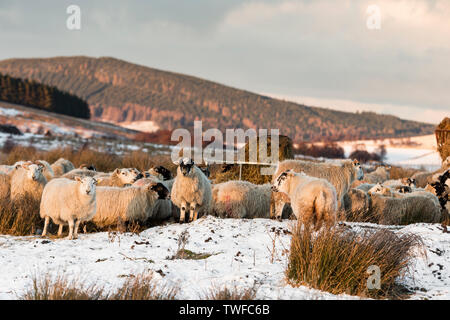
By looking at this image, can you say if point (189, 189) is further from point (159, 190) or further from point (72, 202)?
point (72, 202)

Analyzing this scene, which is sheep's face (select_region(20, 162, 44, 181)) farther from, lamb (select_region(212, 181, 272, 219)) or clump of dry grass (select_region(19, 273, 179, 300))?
clump of dry grass (select_region(19, 273, 179, 300))

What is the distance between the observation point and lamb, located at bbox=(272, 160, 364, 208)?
11.5 meters

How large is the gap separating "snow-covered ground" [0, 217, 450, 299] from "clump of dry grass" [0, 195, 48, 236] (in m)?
1.06

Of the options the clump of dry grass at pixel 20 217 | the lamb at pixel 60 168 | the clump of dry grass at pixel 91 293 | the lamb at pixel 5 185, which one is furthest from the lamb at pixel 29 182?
the clump of dry grass at pixel 91 293

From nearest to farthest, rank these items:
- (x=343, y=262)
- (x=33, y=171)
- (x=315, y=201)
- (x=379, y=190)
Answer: (x=343, y=262), (x=315, y=201), (x=33, y=171), (x=379, y=190)

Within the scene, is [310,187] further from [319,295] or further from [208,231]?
[319,295]

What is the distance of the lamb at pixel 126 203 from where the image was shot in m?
9.78

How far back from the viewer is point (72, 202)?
8688 mm

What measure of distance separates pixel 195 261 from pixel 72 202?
11.7 ft

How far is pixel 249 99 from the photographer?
17900 centimetres

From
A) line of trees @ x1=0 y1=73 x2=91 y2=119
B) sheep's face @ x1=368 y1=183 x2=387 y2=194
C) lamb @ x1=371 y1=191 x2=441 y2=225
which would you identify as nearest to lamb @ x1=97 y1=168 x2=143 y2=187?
lamb @ x1=371 y1=191 x2=441 y2=225

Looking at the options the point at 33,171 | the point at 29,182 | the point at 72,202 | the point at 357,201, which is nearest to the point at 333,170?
the point at 357,201

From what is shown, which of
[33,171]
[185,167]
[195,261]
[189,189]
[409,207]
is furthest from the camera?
[409,207]

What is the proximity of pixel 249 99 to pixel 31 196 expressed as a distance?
6729 inches
